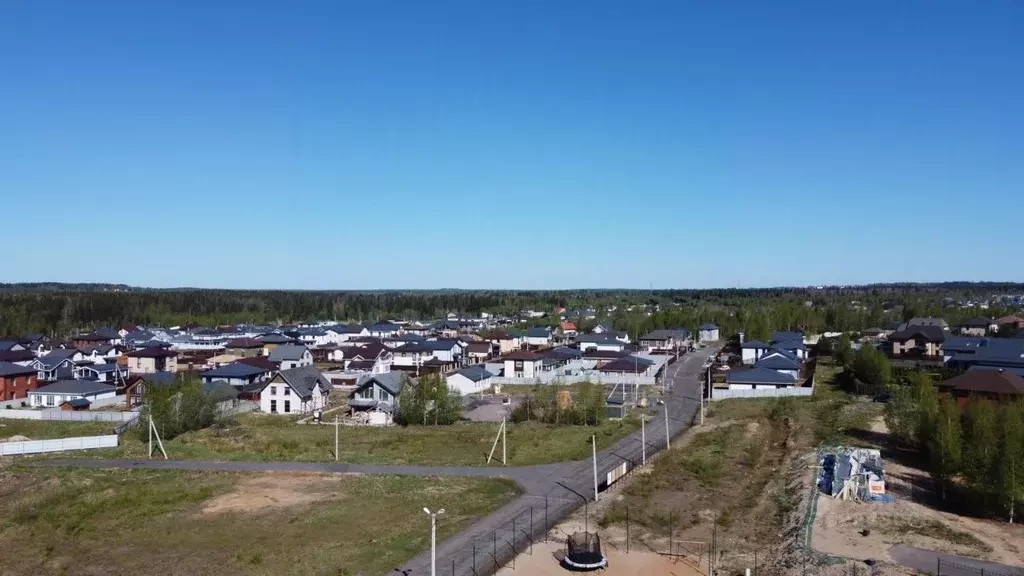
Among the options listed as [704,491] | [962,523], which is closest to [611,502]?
[704,491]

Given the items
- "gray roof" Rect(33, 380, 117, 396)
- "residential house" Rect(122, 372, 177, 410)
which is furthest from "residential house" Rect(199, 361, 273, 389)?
"gray roof" Rect(33, 380, 117, 396)

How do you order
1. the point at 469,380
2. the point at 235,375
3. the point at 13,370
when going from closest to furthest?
the point at 235,375, the point at 13,370, the point at 469,380

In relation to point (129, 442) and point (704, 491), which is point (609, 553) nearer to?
point (704, 491)

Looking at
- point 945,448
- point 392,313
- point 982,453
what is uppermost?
point 392,313

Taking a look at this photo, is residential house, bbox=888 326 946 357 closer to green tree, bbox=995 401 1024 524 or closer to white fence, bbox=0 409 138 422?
green tree, bbox=995 401 1024 524

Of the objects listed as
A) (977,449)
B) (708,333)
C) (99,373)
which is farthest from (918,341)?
(99,373)

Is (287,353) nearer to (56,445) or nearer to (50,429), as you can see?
(50,429)
